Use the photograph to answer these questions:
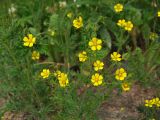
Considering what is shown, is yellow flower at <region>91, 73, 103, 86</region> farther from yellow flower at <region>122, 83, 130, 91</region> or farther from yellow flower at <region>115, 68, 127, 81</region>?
yellow flower at <region>122, 83, 130, 91</region>

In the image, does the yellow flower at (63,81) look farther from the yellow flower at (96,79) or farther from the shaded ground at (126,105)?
the shaded ground at (126,105)

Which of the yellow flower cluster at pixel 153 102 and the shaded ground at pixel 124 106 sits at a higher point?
the yellow flower cluster at pixel 153 102

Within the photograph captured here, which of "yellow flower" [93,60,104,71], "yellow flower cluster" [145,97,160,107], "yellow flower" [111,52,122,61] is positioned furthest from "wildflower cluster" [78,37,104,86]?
"yellow flower cluster" [145,97,160,107]

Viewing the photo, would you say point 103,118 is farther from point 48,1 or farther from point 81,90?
point 48,1

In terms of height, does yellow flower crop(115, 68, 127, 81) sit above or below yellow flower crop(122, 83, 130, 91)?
above

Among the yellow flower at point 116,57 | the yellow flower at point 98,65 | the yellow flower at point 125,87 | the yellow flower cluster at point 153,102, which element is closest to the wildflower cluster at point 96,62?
the yellow flower at point 98,65

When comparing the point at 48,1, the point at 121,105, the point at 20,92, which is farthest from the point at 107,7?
the point at 20,92

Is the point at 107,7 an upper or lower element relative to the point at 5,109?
upper

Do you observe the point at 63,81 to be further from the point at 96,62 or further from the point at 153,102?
the point at 153,102
